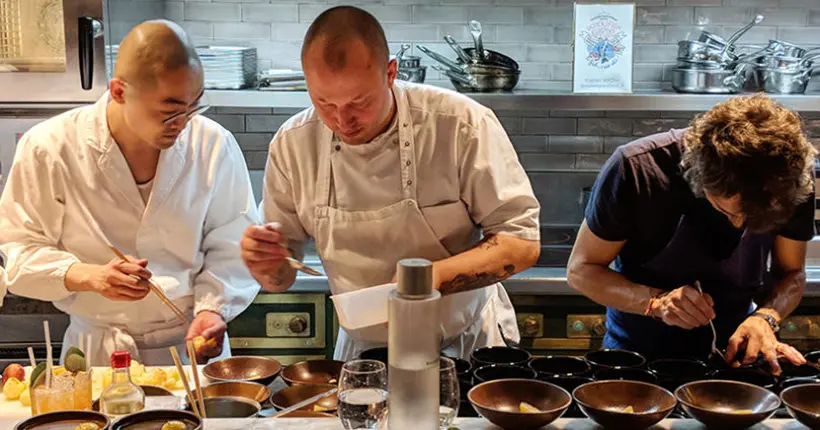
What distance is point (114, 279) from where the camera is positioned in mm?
2385

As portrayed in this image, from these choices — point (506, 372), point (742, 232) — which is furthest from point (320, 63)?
point (742, 232)

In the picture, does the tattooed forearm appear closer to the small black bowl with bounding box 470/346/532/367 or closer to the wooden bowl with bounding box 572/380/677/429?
the small black bowl with bounding box 470/346/532/367

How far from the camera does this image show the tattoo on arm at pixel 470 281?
2311 mm

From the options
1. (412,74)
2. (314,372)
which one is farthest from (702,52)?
(314,372)

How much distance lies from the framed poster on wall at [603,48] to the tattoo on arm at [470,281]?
5.56ft

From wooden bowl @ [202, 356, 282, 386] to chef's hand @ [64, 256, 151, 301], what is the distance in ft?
1.10

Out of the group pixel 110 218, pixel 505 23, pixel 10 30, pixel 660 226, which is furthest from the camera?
pixel 505 23

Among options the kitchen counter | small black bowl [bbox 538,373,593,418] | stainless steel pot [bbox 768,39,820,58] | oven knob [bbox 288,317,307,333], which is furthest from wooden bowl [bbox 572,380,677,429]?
stainless steel pot [bbox 768,39,820,58]

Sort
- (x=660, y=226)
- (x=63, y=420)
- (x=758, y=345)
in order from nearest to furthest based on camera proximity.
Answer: (x=63, y=420), (x=758, y=345), (x=660, y=226)

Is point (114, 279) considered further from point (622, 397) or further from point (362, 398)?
point (622, 397)

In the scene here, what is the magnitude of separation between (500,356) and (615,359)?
0.87 feet

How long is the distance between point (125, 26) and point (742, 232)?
245 centimetres

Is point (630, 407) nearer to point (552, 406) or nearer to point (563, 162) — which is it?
point (552, 406)

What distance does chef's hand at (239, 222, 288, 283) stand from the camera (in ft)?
7.63
